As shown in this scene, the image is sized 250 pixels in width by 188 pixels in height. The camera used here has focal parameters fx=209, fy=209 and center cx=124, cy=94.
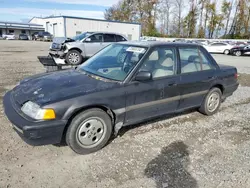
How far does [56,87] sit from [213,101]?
3410 millimetres

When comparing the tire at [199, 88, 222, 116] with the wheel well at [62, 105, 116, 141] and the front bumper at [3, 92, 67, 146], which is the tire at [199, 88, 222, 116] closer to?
the wheel well at [62, 105, 116, 141]

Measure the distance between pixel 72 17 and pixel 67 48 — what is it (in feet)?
83.6

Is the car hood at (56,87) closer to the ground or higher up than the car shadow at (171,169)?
higher up

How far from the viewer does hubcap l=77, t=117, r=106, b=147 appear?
299cm

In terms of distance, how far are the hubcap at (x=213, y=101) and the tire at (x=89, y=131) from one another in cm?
253

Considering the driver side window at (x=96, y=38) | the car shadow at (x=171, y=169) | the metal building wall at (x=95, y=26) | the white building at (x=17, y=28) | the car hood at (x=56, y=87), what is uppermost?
the white building at (x=17, y=28)

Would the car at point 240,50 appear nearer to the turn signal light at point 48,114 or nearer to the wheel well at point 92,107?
the wheel well at point 92,107

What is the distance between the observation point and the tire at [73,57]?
1068 cm

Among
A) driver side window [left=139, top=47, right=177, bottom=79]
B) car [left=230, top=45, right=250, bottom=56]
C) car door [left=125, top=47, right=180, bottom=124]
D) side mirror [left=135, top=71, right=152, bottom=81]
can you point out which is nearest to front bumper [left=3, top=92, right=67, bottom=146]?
car door [left=125, top=47, right=180, bottom=124]

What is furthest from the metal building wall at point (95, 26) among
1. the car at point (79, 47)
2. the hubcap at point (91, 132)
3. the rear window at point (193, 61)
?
the hubcap at point (91, 132)

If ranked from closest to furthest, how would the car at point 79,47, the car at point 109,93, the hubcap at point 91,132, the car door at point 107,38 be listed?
the car at point 109,93 < the hubcap at point 91,132 < the car at point 79,47 < the car door at point 107,38

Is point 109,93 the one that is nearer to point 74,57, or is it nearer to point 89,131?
point 89,131

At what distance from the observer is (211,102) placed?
4.64m

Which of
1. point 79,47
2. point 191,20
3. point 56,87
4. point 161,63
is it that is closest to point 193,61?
point 161,63
